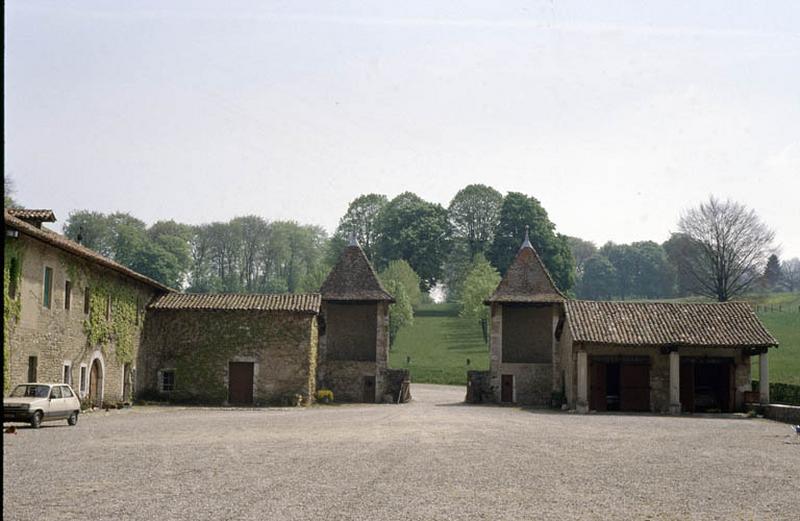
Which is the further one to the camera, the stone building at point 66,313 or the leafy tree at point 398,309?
the leafy tree at point 398,309

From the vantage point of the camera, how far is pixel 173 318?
135ft

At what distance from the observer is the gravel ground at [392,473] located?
10594mm

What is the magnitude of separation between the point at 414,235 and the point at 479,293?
47.4 ft

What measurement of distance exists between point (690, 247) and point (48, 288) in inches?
2338

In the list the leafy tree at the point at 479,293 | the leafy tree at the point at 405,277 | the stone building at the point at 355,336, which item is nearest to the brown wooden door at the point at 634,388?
the stone building at the point at 355,336

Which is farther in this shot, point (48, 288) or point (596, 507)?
point (48, 288)

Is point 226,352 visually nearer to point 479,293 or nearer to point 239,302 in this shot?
point 239,302

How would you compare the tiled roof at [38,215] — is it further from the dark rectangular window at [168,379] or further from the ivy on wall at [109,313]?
the dark rectangular window at [168,379]

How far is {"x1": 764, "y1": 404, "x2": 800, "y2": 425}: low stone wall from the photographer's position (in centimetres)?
3050

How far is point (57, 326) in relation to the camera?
97.9 feet

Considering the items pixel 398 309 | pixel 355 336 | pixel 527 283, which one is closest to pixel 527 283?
pixel 527 283

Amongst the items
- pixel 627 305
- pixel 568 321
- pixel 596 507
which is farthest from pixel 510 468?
pixel 627 305

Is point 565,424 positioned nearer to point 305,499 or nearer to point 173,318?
point 305,499

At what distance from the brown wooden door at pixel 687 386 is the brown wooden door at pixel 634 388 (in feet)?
4.91
